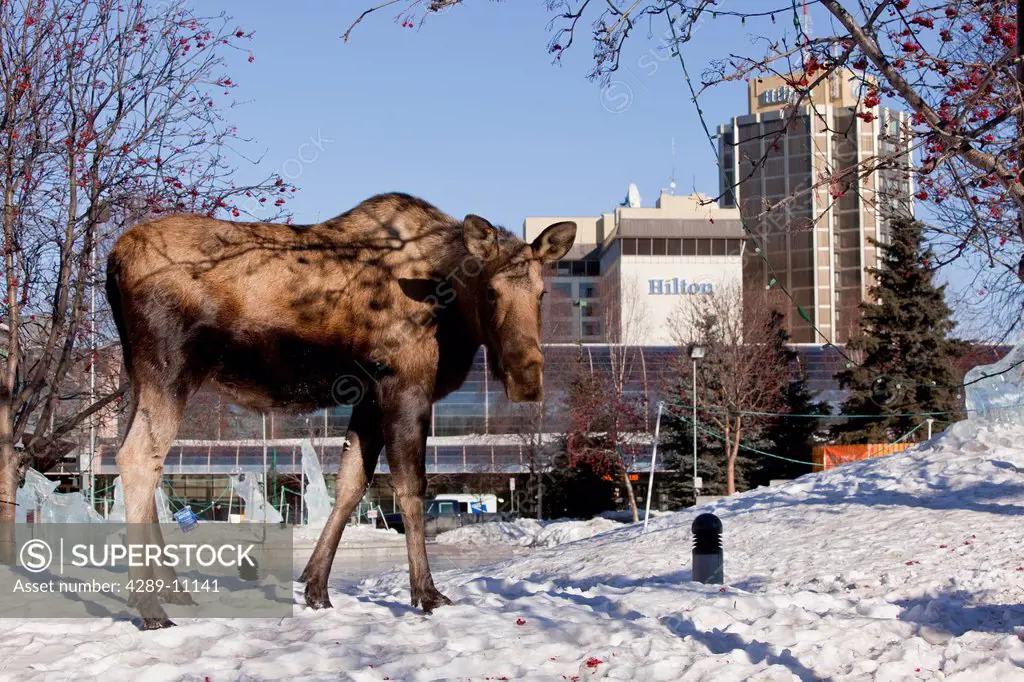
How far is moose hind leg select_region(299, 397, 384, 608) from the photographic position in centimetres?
697

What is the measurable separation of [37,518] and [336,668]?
14923 mm

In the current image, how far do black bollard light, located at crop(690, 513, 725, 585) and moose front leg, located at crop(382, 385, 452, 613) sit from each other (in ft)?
17.8

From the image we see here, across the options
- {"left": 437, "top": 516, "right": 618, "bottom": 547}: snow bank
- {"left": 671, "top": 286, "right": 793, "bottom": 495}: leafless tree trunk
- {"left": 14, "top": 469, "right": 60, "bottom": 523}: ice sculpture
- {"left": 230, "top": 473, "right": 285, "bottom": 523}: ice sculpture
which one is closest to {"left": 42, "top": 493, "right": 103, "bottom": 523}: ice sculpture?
{"left": 14, "top": 469, "right": 60, "bottom": 523}: ice sculpture

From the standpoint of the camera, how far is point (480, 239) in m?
6.45

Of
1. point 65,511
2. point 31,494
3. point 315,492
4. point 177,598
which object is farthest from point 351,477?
point 315,492

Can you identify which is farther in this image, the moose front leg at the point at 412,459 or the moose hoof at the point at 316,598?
the moose hoof at the point at 316,598

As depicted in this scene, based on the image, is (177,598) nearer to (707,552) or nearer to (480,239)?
(480,239)

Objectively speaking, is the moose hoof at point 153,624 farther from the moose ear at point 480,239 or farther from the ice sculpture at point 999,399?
the ice sculpture at point 999,399

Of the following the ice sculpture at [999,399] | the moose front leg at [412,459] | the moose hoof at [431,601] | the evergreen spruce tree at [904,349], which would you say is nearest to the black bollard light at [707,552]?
the moose hoof at [431,601]

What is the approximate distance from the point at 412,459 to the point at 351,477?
2.13 feet

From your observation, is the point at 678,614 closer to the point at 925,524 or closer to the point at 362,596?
the point at 362,596

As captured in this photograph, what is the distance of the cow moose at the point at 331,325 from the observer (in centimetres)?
615

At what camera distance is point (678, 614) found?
22.6 feet

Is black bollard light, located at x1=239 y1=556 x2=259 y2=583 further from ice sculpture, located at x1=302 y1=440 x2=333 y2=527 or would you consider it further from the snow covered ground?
ice sculpture, located at x1=302 y1=440 x2=333 y2=527
